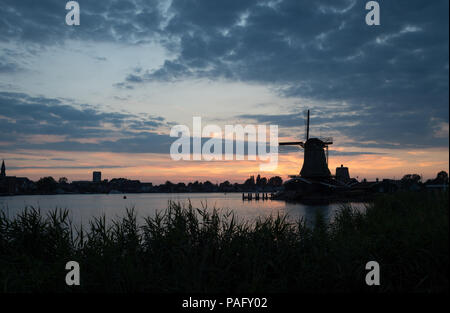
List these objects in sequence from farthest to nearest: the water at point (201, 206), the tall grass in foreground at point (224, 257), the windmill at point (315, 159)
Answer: the windmill at point (315, 159) → the water at point (201, 206) → the tall grass in foreground at point (224, 257)

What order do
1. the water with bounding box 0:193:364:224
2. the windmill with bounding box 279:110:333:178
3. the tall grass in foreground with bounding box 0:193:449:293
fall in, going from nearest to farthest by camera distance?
the tall grass in foreground with bounding box 0:193:449:293
the water with bounding box 0:193:364:224
the windmill with bounding box 279:110:333:178

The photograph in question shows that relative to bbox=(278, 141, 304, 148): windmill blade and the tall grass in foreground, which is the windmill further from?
the tall grass in foreground

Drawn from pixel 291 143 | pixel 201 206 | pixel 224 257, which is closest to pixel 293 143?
pixel 291 143

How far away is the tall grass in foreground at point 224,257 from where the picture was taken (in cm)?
789

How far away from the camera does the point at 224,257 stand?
28.5 ft

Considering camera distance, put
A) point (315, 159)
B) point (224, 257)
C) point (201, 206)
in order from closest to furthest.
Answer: point (224, 257) < point (315, 159) < point (201, 206)

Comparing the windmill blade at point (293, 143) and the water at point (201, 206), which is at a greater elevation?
the windmill blade at point (293, 143)

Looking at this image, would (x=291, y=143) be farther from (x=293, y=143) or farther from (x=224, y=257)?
(x=224, y=257)

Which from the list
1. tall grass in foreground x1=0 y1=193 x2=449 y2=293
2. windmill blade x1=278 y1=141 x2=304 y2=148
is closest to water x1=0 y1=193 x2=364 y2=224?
tall grass in foreground x1=0 y1=193 x2=449 y2=293

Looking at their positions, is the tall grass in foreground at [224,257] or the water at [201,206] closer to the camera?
the tall grass in foreground at [224,257]

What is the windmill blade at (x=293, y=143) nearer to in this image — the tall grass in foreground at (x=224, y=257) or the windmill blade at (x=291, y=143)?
the windmill blade at (x=291, y=143)

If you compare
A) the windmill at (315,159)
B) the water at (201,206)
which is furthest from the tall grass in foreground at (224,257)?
the windmill at (315,159)

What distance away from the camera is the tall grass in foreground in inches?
311
